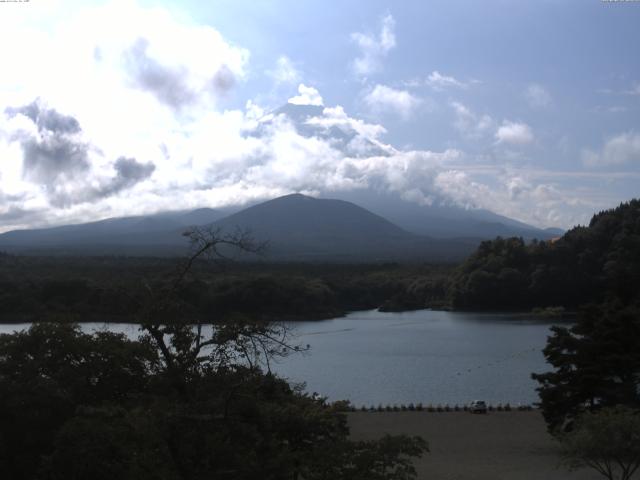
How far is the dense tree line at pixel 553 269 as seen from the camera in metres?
36.1

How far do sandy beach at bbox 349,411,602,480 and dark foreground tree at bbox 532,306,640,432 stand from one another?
0.69 m

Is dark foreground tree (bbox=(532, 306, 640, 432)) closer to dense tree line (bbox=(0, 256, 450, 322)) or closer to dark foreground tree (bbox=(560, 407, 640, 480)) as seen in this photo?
dark foreground tree (bbox=(560, 407, 640, 480))

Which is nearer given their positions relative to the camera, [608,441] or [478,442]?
[608,441]

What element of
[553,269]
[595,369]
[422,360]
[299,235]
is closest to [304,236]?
[299,235]

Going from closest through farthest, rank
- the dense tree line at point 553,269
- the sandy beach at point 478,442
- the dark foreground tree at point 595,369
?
the sandy beach at point 478,442, the dark foreground tree at point 595,369, the dense tree line at point 553,269

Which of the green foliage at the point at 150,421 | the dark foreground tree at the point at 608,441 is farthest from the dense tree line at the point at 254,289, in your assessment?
the dark foreground tree at the point at 608,441

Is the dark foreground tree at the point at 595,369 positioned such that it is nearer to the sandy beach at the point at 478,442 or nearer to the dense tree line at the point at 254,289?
Answer: the sandy beach at the point at 478,442

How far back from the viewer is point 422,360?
70.3ft

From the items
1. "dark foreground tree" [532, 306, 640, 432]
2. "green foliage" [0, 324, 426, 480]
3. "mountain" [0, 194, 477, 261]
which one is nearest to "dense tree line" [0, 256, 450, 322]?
"green foliage" [0, 324, 426, 480]

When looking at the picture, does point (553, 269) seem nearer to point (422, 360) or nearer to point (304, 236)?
point (422, 360)

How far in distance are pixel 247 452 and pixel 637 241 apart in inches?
1296

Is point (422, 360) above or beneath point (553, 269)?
beneath

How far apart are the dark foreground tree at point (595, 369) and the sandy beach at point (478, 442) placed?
0.69 m

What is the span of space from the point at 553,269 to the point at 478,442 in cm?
2695
